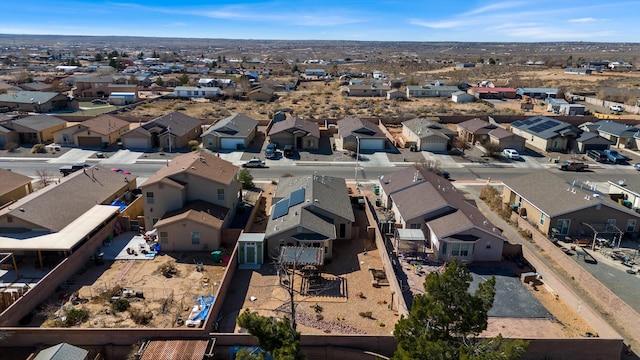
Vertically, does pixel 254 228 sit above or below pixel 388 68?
below

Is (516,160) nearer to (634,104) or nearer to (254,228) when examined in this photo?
(254,228)

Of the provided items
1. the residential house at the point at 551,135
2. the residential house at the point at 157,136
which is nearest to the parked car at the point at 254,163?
the residential house at the point at 157,136

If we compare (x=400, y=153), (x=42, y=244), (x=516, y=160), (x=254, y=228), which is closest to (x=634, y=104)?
(x=516, y=160)

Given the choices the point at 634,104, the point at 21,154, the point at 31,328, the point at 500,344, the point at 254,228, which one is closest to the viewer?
the point at 500,344

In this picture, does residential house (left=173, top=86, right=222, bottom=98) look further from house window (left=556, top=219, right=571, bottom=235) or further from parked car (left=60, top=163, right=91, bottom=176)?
house window (left=556, top=219, right=571, bottom=235)

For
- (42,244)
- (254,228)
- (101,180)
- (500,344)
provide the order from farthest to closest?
(101,180)
(254,228)
(42,244)
(500,344)

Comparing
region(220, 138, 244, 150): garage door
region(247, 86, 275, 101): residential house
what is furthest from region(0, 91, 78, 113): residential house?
region(220, 138, 244, 150): garage door

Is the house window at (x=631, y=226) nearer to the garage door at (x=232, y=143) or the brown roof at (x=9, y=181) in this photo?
the garage door at (x=232, y=143)
